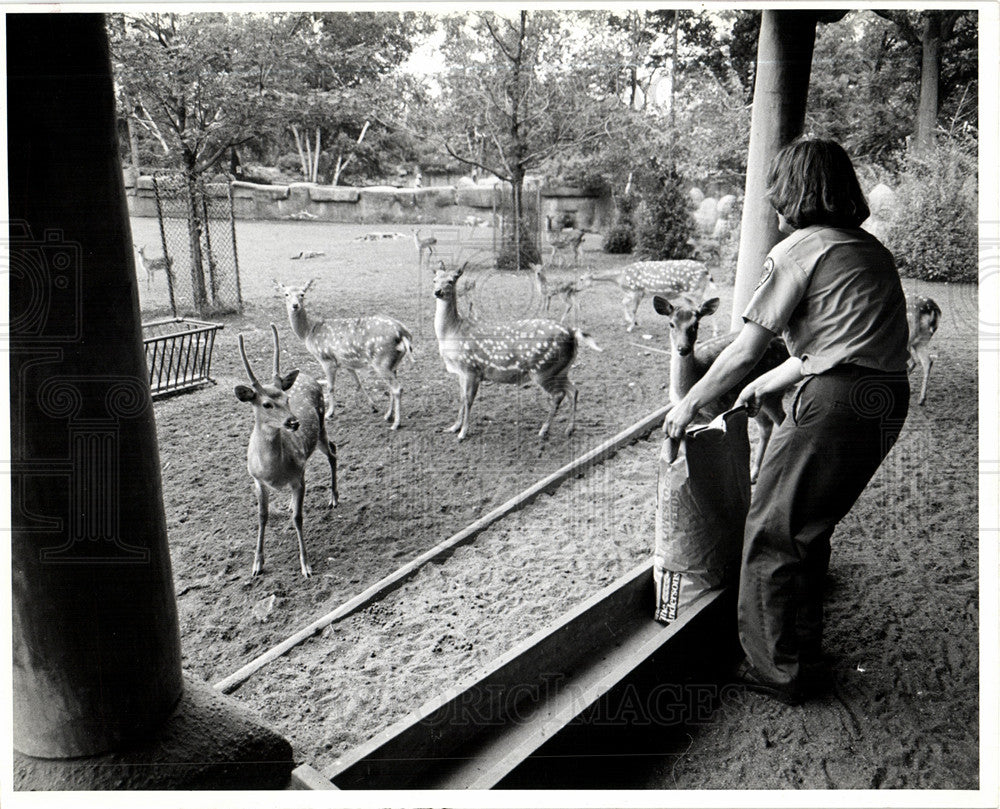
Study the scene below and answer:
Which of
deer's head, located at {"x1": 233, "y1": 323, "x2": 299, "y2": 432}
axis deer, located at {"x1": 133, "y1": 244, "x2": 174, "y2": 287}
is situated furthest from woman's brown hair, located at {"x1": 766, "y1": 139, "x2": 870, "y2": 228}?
axis deer, located at {"x1": 133, "y1": 244, "x2": 174, "y2": 287}

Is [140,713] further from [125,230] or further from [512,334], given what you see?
[512,334]

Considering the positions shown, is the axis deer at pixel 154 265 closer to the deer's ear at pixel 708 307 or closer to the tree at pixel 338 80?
the tree at pixel 338 80

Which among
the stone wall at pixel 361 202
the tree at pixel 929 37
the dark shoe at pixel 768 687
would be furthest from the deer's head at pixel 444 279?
the tree at pixel 929 37

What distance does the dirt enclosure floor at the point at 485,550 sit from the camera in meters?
2.03

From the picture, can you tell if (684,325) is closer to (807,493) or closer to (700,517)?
(700,517)

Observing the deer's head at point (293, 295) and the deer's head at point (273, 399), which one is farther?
the deer's head at point (293, 295)

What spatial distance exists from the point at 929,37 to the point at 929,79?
165mm

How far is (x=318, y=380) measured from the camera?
7.95 ft

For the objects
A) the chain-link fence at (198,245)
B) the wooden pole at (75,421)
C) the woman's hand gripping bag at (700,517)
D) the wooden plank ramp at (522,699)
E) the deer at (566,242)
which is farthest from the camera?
the deer at (566,242)

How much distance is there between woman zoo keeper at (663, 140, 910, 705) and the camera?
1846 mm

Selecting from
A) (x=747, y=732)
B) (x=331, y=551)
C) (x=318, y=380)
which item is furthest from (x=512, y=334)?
(x=747, y=732)

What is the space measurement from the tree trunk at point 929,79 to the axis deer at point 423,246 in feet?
5.40

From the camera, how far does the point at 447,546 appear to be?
2.55m

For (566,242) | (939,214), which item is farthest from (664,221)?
(939,214)
